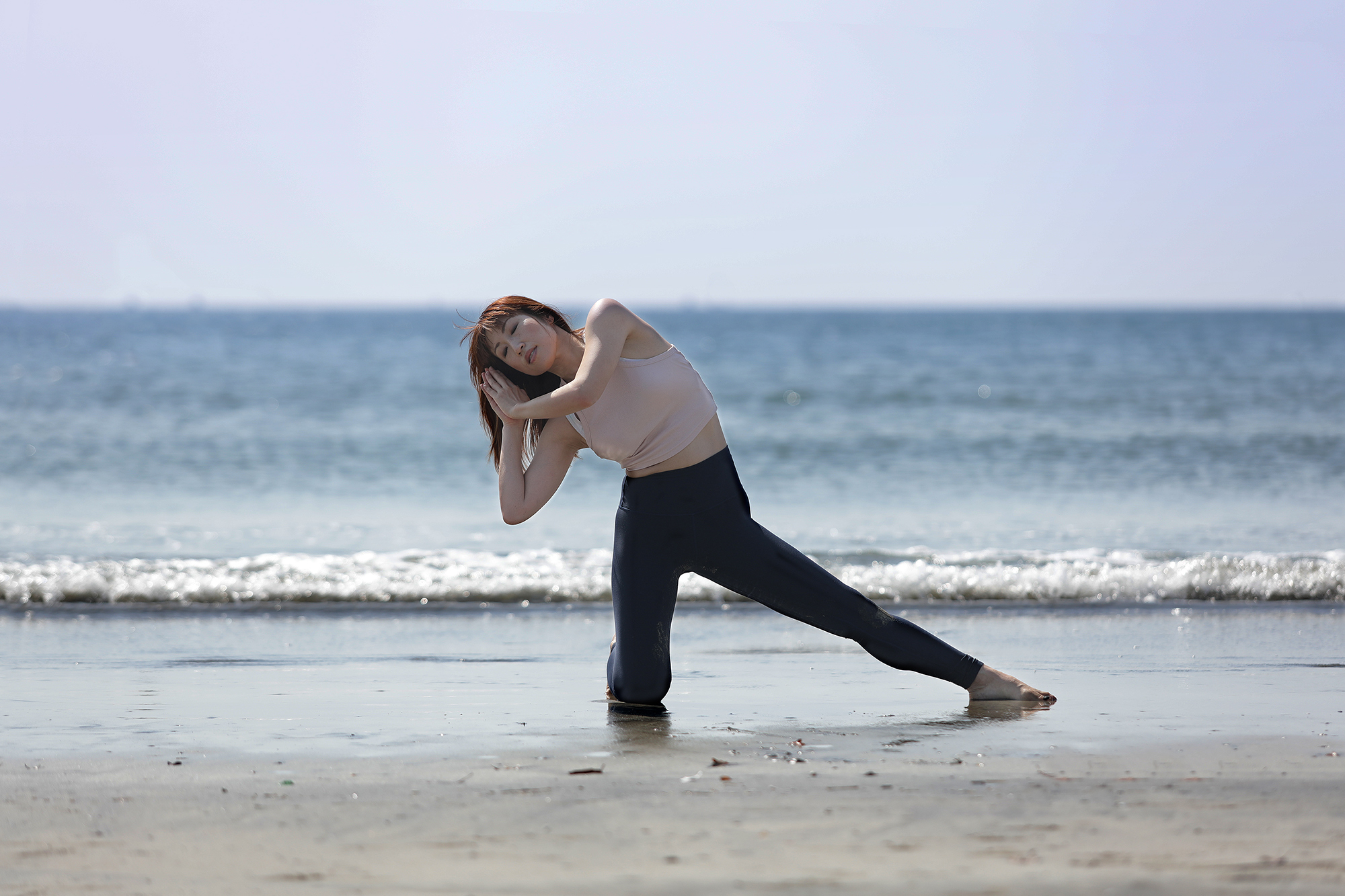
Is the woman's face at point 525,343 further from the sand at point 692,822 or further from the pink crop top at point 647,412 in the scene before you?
the sand at point 692,822

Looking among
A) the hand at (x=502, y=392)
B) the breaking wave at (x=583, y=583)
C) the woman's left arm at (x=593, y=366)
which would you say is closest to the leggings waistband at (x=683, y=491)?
the woman's left arm at (x=593, y=366)

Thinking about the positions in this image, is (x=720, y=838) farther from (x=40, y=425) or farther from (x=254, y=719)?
(x=40, y=425)

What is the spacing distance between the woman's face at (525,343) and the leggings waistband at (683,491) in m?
0.56

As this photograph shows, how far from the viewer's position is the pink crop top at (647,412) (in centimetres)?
423

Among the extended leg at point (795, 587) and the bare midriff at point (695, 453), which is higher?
the bare midriff at point (695, 453)

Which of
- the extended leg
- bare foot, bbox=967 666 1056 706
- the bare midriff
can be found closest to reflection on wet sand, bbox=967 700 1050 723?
bare foot, bbox=967 666 1056 706

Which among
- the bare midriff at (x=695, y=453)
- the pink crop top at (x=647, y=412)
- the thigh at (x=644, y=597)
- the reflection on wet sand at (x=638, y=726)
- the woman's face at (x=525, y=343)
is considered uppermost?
the woman's face at (x=525, y=343)

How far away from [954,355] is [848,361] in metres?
3.59

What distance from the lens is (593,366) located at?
404cm

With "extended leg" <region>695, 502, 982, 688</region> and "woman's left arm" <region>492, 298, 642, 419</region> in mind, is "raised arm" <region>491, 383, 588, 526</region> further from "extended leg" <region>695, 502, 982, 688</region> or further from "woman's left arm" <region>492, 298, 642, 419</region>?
"extended leg" <region>695, 502, 982, 688</region>

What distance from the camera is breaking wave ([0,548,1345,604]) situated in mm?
7840

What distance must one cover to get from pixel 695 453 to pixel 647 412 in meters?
0.24

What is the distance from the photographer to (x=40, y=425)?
20.4 m

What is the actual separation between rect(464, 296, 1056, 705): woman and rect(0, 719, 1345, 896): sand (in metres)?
0.59
